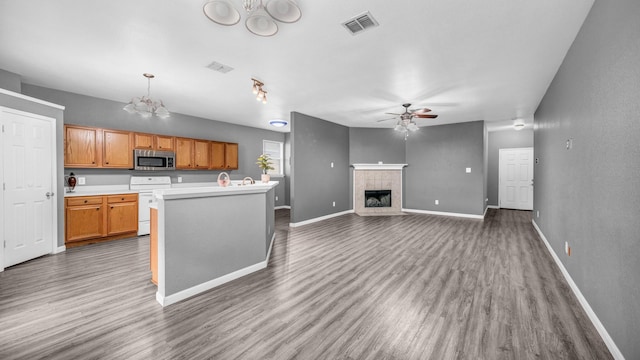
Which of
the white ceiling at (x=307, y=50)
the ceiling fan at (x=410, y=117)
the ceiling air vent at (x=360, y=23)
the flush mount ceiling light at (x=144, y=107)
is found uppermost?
the white ceiling at (x=307, y=50)

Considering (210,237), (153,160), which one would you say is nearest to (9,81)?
(153,160)

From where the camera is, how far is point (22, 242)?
3.47 metres

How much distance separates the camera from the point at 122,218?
474 cm

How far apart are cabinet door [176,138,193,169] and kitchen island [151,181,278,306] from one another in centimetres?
348

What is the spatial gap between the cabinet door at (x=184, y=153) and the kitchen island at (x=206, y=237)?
3479 mm

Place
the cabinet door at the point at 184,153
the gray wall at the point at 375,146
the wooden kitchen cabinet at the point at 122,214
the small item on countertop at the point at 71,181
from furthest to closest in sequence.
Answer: the gray wall at the point at 375,146
the cabinet door at the point at 184,153
the wooden kitchen cabinet at the point at 122,214
the small item on countertop at the point at 71,181

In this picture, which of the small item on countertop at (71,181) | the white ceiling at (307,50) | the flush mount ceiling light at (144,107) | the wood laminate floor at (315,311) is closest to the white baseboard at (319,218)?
the wood laminate floor at (315,311)

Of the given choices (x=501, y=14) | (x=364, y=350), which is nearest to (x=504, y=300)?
(x=364, y=350)

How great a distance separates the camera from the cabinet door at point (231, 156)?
6816 millimetres

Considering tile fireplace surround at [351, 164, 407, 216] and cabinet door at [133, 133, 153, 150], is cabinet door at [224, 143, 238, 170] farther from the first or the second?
tile fireplace surround at [351, 164, 407, 216]

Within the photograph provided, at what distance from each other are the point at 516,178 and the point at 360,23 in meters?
8.64

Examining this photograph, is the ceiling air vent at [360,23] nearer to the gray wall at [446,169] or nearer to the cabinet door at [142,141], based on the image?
the cabinet door at [142,141]

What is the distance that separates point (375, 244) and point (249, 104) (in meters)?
3.83

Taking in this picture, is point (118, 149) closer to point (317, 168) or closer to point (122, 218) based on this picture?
point (122, 218)
